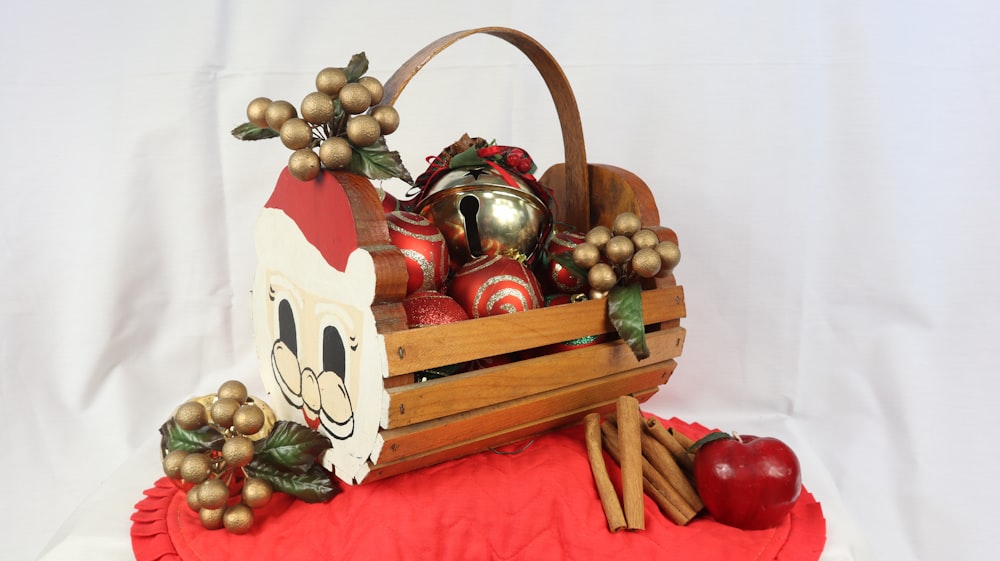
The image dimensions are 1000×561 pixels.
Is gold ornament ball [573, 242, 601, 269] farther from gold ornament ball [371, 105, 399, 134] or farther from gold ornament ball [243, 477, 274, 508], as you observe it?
gold ornament ball [243, 477, 274, 508]

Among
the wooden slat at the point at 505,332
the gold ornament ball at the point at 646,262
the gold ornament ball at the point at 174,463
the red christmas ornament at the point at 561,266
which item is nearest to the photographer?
the wooden slat at the point at 505,332

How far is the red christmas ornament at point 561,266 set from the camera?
1.53 m

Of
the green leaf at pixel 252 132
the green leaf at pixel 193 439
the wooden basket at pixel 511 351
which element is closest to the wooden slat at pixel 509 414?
the wooden basket at pixel 511 351

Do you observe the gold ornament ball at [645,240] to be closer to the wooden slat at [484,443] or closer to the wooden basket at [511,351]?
the wooden basket at [511,351]

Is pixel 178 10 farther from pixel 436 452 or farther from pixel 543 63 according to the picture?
pixel 436 452

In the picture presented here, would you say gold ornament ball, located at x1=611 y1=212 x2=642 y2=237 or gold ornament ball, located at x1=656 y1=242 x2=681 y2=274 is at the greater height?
gold ornament ball, located at x1=611 y1=212 x2=642 y2=237

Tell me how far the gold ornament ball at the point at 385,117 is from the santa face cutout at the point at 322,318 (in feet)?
0.38

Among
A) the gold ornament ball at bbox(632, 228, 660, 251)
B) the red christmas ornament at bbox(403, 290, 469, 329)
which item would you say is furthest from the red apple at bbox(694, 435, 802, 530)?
the red christmas ornament at bbox(403, 290, 469, 329)

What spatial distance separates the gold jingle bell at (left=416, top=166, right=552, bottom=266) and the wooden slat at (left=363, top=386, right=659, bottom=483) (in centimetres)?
31

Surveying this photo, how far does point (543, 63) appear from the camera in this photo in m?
1.60

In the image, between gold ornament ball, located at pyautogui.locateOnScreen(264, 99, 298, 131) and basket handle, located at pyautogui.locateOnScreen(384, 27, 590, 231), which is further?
basket handle, located at pyautogui.locateOnScreen(384, 27, 590, 231)

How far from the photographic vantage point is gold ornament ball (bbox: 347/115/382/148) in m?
1.20

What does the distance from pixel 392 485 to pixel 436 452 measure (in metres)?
0.09

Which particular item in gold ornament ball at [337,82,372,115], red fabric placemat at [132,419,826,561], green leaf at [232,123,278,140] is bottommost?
red fabric placemat at [132,419,826,561]
